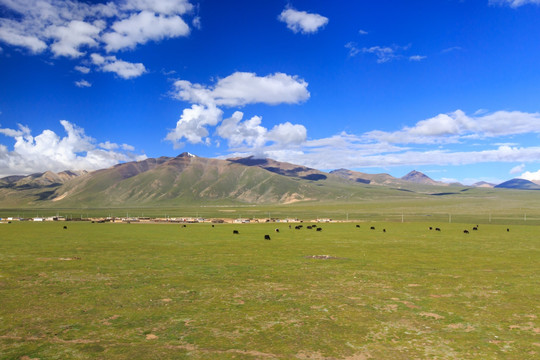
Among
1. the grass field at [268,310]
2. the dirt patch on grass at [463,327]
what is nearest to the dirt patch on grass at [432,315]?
the grass field at [268,310]

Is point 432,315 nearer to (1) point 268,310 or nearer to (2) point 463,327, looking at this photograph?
(2) point 463,327

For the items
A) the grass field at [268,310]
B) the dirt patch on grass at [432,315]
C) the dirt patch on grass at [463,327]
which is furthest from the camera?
the dirt patch on grass at [432,315]

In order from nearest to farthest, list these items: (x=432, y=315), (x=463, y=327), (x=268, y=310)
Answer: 1. (x=463, y=327)
2. (x=432, y=315)
3. (x=268, y=310)

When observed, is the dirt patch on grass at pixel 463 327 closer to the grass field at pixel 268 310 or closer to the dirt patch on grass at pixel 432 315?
the grass field at pixel 268 310

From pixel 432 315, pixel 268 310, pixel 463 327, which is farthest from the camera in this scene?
pixel 268 310

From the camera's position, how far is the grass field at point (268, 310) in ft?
36.2

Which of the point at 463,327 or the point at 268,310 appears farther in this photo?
the point at 268,310

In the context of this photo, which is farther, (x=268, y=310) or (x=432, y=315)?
(x=268, y=310)

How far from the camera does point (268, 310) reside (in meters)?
15.1

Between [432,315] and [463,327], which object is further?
[432,315]

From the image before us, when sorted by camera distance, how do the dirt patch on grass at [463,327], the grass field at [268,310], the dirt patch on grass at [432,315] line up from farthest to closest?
the dirt patch on grass at [432,315]
the dirt patch on grass at [463,327]
the grass field at [268,310]

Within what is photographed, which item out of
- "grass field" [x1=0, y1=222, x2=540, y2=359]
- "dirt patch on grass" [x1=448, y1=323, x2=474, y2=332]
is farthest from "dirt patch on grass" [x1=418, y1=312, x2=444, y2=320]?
"dirt patch on grass" [x1=448, y1=323, x2=474, y2=332]

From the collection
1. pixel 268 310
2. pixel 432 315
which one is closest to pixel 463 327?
pixel 432 315

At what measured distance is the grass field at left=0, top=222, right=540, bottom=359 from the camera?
11.0 meters
